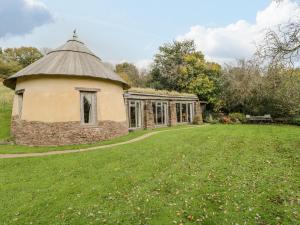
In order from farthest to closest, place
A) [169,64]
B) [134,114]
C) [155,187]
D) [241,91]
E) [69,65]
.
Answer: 1. [169,64]
2. [241,91]
3. [134,114]
4. [69,65]
5. [155,187]

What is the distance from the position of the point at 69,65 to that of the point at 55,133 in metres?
4.12

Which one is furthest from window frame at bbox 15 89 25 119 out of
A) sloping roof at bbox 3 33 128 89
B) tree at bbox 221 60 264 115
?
tree at bbox 221 60 264 115

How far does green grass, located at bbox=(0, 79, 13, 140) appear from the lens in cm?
1758

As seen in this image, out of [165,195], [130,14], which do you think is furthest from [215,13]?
[165,195]

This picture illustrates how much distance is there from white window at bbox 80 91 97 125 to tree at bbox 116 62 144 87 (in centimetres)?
2642

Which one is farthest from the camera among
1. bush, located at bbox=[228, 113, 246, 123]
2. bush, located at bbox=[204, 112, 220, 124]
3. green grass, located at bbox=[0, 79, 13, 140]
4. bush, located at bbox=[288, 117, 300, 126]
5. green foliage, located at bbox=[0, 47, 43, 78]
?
green foliage, located at bbox=[0, 47, 43, 78]

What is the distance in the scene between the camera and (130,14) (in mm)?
17484

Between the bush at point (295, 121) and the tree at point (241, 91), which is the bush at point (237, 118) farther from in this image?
the bush at point (295, 121)

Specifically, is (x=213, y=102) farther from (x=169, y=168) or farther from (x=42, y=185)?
(x=42, y=185)

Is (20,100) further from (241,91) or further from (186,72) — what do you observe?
(241,91)

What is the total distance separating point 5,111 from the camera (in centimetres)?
2230

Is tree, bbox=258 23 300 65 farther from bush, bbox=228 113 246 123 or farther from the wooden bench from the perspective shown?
the wooden bench

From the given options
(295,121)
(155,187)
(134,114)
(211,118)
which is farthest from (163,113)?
(155,187)


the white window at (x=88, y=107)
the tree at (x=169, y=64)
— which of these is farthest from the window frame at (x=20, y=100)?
the tree at (x=169, y=64)
